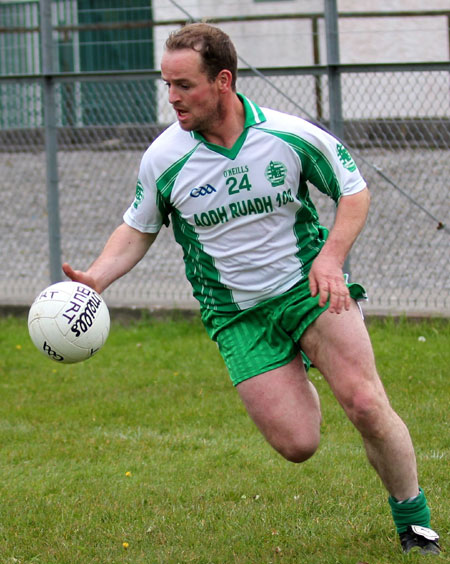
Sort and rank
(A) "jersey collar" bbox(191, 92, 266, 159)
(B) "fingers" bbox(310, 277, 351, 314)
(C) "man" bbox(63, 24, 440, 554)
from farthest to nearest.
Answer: (A) "jersey collar" bbox(191, 92, 266, 159) → (C) "man" bbox(63, 24, 440, 554) → (B) "fingers" bbox(310, 277, 351, 314)

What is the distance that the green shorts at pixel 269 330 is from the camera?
4.29m

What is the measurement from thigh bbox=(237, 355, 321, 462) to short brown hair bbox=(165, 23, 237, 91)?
4.50 feet

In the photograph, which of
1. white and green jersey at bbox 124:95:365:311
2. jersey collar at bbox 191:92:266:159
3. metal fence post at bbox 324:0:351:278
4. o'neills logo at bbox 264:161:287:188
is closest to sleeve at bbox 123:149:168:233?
white and green jersey at bbox 124:95:365:311

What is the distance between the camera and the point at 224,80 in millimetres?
4277

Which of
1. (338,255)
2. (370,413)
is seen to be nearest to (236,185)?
(338,255)

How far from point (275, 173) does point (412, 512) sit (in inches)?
62.9

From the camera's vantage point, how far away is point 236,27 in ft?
56.5

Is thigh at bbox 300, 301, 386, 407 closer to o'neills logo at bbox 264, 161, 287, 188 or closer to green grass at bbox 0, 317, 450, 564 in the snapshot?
o'neills logo at bbox 264, 161, 287, 188

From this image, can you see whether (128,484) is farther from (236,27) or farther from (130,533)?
(236,27)

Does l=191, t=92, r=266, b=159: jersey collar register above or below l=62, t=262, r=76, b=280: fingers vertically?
above

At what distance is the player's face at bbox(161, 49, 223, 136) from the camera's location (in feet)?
13.6

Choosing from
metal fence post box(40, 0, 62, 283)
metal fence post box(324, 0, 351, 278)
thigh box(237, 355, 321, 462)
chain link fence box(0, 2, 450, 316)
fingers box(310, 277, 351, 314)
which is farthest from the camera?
metal fence post box(40, 0, 62, 283)

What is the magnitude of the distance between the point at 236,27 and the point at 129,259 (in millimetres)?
13458

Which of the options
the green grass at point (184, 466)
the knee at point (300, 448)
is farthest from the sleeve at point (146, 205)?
the green grass at point (184, 466)
